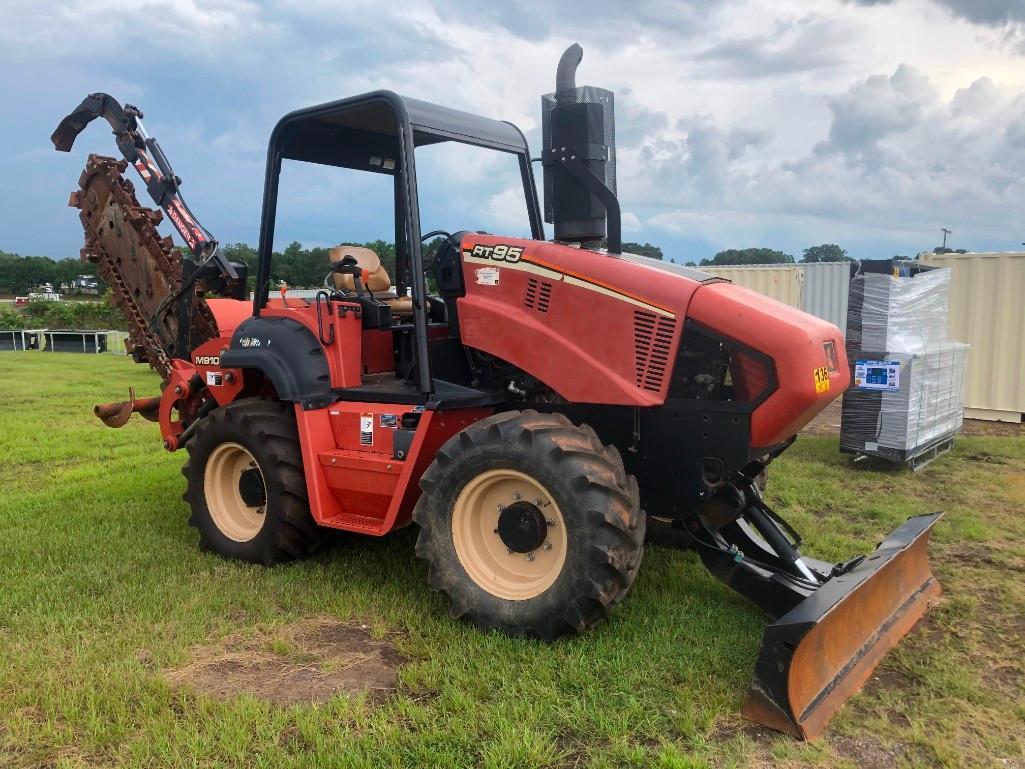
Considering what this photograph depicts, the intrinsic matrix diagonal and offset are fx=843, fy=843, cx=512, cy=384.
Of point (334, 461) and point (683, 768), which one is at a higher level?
point (334, 461)

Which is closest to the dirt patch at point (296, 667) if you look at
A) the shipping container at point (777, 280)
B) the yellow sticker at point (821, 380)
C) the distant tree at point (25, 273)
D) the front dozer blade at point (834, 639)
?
the front dozer blade at point (834, 639)

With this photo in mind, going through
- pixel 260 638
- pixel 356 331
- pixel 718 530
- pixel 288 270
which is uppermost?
pixel 288 270

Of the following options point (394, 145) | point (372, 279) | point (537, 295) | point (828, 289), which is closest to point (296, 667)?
point (537, 295)

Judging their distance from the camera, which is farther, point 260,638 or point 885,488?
point 885,488

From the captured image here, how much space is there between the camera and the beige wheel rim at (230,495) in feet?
18.7

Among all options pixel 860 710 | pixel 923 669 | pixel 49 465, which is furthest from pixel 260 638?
pixel 49 465

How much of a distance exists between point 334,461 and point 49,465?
5183mm

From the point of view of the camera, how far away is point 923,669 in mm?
4027

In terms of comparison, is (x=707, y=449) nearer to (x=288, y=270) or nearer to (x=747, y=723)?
(x=747, y=723)

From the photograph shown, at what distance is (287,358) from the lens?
5.35 metres

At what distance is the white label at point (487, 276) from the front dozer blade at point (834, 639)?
7.65 feet

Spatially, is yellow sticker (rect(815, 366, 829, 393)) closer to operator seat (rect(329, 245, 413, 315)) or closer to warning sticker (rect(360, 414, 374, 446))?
warning sticker (rect(360, 414, 374, 446))

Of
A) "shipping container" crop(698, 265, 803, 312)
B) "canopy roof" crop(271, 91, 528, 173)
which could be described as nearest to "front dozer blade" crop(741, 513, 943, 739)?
"canopy roof" crop(271, 91, 528, 173)

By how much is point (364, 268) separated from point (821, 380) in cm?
317
